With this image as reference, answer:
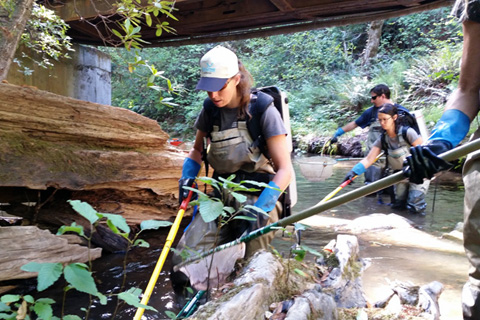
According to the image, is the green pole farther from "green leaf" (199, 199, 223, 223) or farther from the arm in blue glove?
"green leaf" (199, 199, 223, 223)

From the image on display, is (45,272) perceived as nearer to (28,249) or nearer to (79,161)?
(28,249)

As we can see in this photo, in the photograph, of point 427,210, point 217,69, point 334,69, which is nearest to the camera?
point 217,69

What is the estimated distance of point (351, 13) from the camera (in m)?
6.27

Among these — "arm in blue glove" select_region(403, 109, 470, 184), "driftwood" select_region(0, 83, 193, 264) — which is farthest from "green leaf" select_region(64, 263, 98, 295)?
"driftwood" select_region(0, 83, 193, 264)

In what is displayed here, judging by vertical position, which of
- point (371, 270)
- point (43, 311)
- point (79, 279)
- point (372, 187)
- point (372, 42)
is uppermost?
point (372, 42)

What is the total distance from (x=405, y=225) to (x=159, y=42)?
6.29 m

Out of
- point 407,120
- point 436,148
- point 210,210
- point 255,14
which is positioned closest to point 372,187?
point 436,148

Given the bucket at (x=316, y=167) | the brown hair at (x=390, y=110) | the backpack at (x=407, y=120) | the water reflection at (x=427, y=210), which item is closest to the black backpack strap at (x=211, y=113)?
the water reflection at (x=427, y=210)

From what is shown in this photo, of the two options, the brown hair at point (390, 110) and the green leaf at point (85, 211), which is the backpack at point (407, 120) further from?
the green leaf at point (85, 211)

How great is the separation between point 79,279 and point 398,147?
21.6ft

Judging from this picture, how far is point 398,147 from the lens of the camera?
22.5 ft

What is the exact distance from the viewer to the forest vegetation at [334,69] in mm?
16139

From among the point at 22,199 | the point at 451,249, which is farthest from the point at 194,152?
the point at 451,249

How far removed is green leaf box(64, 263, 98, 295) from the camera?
1363mm
